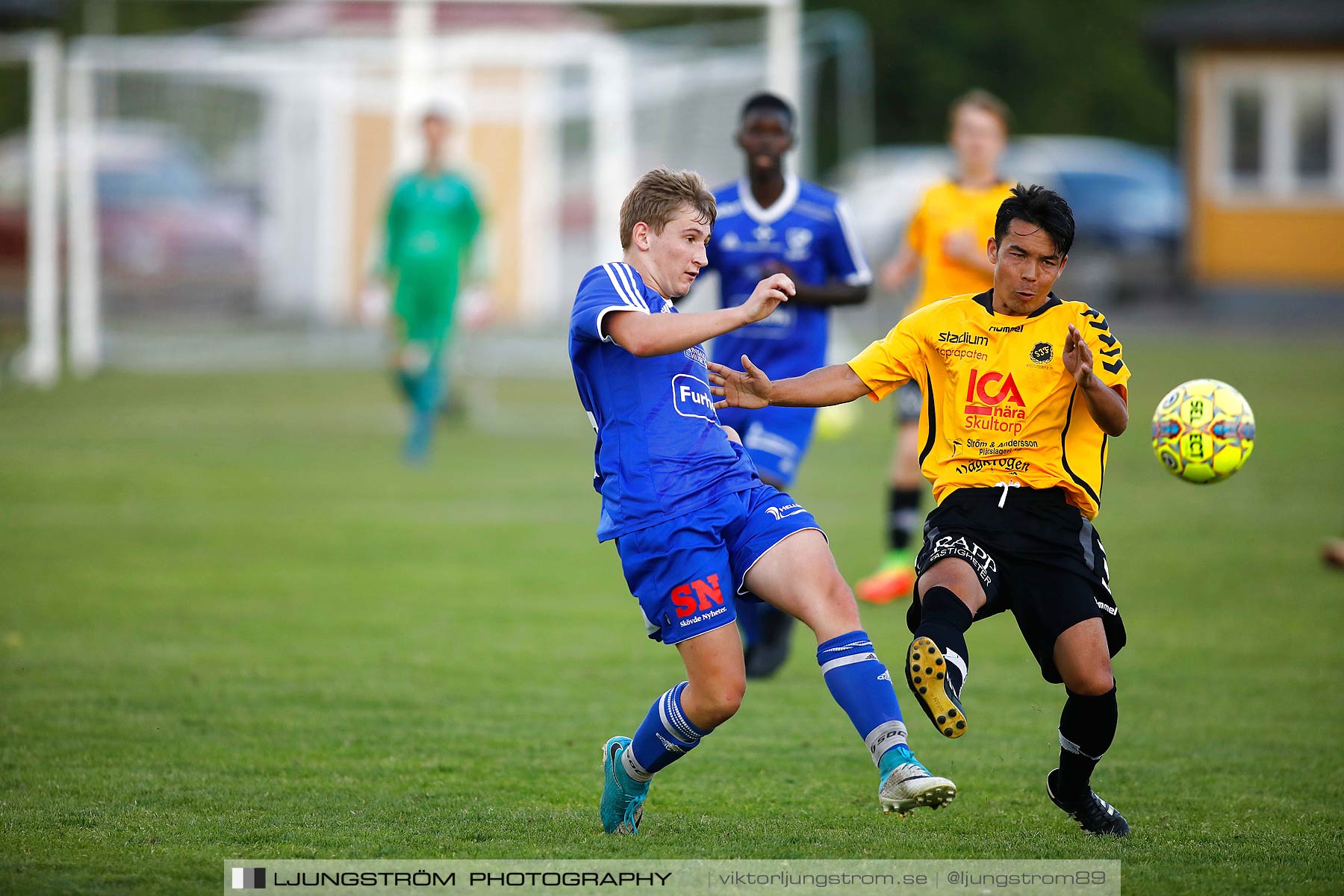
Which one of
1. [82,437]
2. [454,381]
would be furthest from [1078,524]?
[454,381]

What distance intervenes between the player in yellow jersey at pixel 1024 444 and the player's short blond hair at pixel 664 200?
482mm

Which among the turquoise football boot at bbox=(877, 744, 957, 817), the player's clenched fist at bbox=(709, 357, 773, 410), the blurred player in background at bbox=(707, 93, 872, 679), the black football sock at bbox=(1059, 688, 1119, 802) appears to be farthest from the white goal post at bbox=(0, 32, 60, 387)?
the turquoise football boot at bbox=(877, 744, 957, 817)

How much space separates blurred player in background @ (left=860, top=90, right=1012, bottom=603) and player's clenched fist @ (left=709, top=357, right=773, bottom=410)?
3.67 metres

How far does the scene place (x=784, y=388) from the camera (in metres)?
4.84

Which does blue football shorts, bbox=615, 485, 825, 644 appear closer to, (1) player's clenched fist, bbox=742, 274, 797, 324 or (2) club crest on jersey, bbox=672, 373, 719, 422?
(2) club crest on jersey, bbox=672, 373, 719, 422

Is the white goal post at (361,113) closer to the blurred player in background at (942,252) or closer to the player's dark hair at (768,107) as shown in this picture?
the blurred player in background at (942,252)

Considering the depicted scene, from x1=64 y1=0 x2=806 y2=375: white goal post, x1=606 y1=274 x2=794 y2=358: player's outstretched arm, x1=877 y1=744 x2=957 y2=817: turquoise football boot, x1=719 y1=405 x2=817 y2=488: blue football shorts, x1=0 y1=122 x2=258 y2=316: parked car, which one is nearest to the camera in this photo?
x1=877 y1=744 x2=957 y2=817: turquoise football boot

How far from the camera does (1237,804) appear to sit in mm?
5039

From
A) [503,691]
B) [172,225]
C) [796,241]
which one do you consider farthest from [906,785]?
[172,225]

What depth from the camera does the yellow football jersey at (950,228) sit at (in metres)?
8.55

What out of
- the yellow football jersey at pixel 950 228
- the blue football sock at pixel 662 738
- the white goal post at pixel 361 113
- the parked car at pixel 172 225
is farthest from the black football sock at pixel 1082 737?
the parked car at pixel 172 225

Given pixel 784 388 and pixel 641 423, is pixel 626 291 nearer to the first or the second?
pixel 641 423

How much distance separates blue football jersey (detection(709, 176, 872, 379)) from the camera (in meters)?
7.25

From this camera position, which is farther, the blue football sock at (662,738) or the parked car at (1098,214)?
the parked car at (1098,214)
